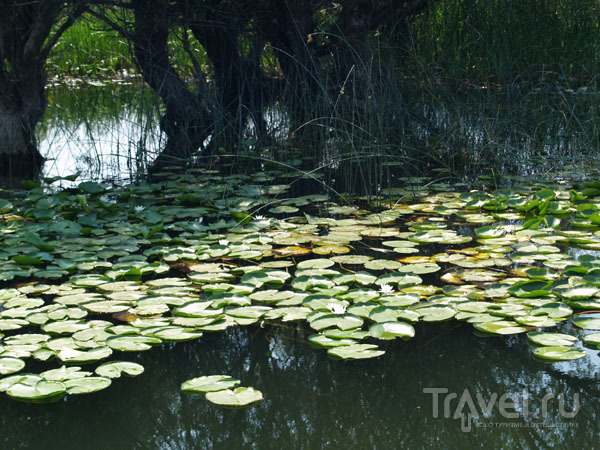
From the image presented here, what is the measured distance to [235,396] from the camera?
151cm

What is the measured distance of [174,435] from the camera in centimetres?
144

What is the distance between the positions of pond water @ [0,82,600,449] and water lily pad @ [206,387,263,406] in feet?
0.09

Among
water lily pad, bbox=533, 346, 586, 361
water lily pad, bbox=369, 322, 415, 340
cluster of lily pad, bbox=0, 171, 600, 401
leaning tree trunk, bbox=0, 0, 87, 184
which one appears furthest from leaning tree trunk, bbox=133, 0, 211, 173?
water lily pad, bbox=533, 346, 586, 361

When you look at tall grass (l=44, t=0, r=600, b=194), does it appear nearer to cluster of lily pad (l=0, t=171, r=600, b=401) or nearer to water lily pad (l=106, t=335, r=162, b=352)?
cluster of lily pad (l=0, t=171, r=600, b=401)

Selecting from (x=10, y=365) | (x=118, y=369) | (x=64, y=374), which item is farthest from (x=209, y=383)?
(x=10, y=365)

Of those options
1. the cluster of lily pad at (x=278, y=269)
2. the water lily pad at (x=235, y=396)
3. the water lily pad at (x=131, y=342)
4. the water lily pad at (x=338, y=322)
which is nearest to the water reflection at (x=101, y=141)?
the cluster of lily pad at (x=278, y=269)

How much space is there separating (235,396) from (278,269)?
901 millimetres

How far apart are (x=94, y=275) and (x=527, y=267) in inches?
56.7

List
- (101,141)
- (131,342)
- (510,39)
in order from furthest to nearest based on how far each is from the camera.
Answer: (510,39), (101,141), (131,342)

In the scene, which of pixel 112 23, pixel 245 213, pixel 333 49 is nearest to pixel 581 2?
pixel 333 49

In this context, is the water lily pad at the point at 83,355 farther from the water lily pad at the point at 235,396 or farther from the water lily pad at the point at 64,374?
the water lily pad at the point at 235,396

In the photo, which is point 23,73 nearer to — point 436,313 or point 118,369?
point 118,369

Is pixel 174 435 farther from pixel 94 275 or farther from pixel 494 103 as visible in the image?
pixel 494 103

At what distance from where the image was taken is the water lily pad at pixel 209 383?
1.54 meters
